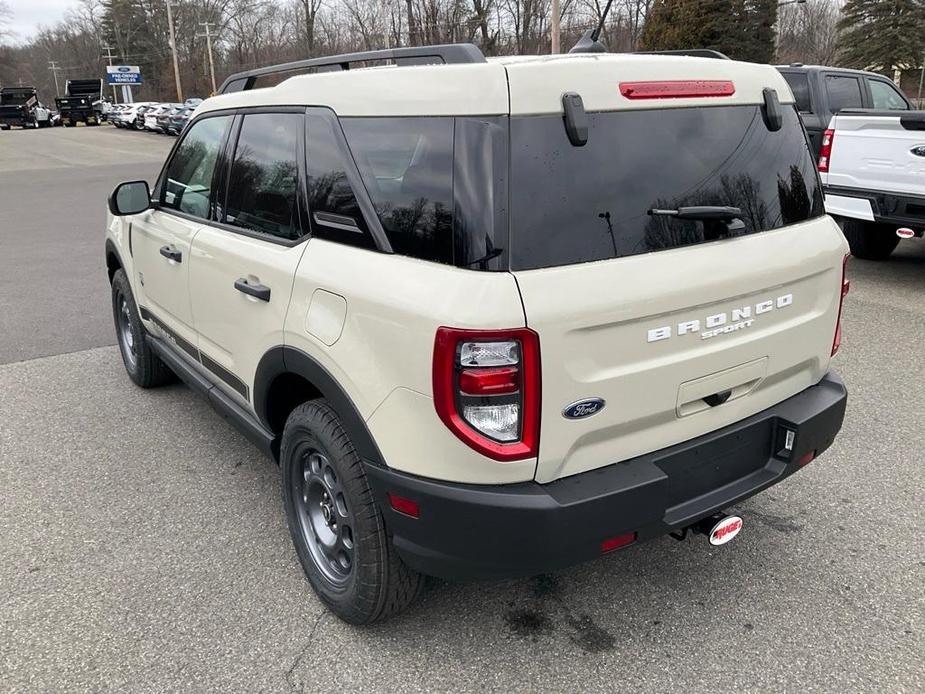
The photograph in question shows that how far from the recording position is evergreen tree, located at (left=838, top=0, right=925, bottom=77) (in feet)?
150

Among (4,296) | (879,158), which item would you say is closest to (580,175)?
(879,158)

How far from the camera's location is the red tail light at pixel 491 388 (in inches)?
78.0

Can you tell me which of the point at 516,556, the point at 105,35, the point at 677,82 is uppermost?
the point at 105,35

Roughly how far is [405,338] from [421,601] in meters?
1.22

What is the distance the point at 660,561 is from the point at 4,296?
7231 millimetres

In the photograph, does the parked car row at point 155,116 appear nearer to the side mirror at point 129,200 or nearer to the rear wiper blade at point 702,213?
the side mirror at point 129,200

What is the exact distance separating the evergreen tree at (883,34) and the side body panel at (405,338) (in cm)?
5291

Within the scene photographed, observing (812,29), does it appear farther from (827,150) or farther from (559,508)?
(559,508)

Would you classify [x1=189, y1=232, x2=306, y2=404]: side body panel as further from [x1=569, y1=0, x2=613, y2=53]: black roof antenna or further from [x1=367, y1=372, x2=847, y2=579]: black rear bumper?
[x1=569, y1=0, x2=613, y2=53]: black roof antenna

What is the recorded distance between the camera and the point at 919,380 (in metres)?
4.89

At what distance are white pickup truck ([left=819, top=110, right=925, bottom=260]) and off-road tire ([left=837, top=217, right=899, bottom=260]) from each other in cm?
73

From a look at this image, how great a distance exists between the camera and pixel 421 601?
281 cm

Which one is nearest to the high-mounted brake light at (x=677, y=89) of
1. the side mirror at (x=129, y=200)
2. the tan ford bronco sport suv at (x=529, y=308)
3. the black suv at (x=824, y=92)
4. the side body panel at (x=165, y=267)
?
the tan ford bronco sport suv at (x=529, y=308)

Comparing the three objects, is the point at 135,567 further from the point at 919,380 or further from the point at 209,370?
the point at 919,380
